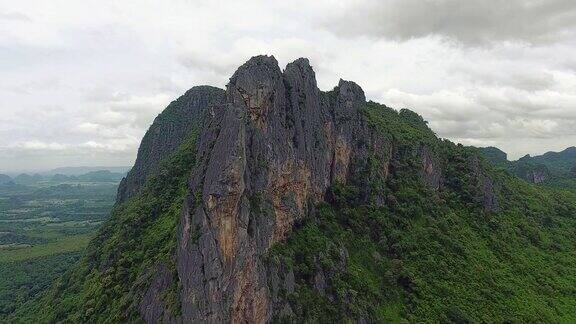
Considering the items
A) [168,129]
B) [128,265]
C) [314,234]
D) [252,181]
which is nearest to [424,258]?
[314,234]

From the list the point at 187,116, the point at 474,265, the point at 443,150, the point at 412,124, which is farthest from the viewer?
the point at 187,116

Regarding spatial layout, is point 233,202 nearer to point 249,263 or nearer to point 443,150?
point 249,263

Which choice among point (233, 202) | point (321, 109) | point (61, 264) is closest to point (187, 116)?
point (61, 264)

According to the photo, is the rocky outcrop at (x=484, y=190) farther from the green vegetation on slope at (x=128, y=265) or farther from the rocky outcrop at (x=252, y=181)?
the green vegetation on slope at (x=128, y=265)

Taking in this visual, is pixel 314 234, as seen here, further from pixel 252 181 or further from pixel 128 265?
pixel 128 265

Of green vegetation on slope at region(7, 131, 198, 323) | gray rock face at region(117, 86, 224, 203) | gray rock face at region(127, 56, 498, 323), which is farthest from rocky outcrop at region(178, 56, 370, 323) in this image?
gray rock face at region(117, 86, 224, 203)

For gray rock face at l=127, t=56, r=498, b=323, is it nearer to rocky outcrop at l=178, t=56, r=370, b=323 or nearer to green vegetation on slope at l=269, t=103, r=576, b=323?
rocky outcrop at l=178, t=56, r=370, b=323

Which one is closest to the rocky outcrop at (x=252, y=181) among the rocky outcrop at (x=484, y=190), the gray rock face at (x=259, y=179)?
the gray rock face at (x=259, y=179)

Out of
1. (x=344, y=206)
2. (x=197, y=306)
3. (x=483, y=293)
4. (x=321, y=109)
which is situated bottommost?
(x=483, y=293)
